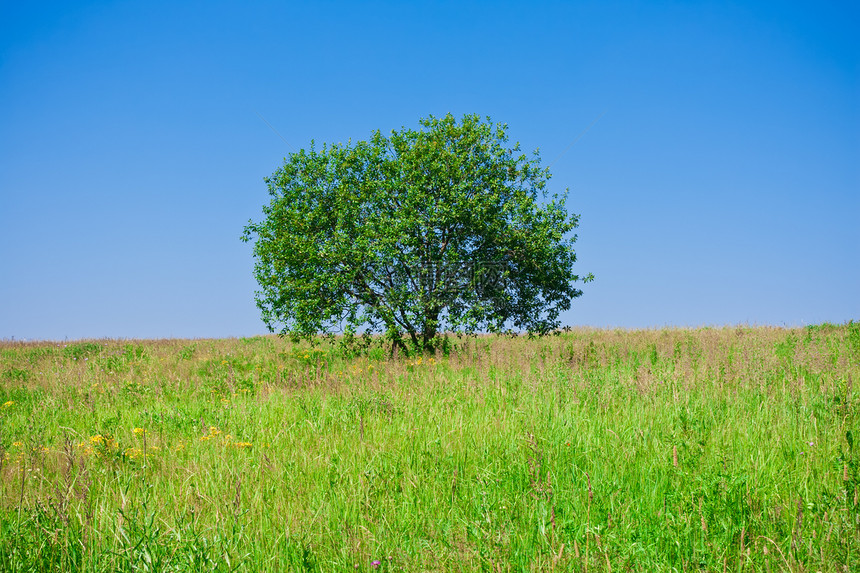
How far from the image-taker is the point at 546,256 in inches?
668

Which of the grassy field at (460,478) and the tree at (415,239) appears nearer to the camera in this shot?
the grassy field at (460,478)

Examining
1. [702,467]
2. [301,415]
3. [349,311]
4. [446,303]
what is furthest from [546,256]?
[702,467]

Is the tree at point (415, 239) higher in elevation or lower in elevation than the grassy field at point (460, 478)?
higher

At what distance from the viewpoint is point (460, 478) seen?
14.5ft

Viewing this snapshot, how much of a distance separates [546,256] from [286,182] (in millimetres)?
9776

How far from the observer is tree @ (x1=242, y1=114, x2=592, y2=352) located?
620 inches

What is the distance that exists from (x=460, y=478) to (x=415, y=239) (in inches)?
442

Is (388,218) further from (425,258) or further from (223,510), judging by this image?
(223,510)

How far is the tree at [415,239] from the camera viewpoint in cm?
1574

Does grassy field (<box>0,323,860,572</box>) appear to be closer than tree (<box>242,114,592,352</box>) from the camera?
Yes

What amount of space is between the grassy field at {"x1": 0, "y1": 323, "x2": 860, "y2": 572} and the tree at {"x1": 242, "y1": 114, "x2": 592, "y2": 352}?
6779 millimetres

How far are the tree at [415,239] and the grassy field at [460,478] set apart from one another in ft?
22.2

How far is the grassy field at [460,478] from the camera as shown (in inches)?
128

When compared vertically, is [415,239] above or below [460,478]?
above
